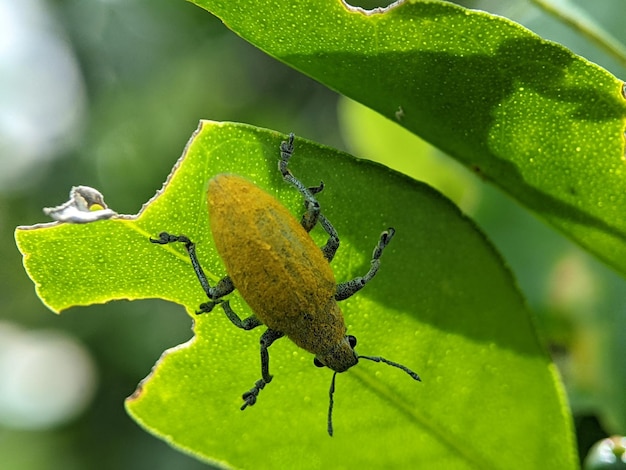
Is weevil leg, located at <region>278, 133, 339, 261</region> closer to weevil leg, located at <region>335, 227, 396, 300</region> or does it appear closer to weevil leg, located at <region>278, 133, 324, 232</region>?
weevil leg, located at <region>278, 133, 324, 232</region>

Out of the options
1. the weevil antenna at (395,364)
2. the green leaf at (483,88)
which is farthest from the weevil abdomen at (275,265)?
the green leaf at (483,88)

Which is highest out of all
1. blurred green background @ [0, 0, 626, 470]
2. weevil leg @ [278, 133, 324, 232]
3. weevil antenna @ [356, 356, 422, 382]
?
weevil leg @ [278, 133, 324, 232]

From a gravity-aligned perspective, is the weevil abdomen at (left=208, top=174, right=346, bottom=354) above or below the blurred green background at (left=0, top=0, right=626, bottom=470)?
above

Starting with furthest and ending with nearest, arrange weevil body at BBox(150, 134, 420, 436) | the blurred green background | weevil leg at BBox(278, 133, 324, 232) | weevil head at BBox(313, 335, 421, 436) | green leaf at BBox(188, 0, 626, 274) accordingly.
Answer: the blurred green background → weevil head at BBox(313, 335, 421, 436) → weevil body at BBox(150, 134, 420, 436) → weevil leg at BBox(278, 133, 324, 232) → green leaf at BBox(188, 0, 626, 274)

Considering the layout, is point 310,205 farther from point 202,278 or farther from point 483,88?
point 483,88

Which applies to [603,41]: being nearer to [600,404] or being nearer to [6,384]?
[600,404]

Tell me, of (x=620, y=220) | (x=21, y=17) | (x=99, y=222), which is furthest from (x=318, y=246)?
(x=21, y=17)

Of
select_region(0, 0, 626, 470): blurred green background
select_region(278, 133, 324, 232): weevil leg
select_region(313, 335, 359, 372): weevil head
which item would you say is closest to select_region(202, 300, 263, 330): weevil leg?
select_region(313, 335, 359, 372): weevil head

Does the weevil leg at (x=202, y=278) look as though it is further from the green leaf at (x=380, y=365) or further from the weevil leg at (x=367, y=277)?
the weevil leg at (x=367, y=277)

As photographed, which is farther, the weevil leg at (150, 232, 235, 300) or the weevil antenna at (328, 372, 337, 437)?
the weevil antenna at (328, 372, 337, 437)
